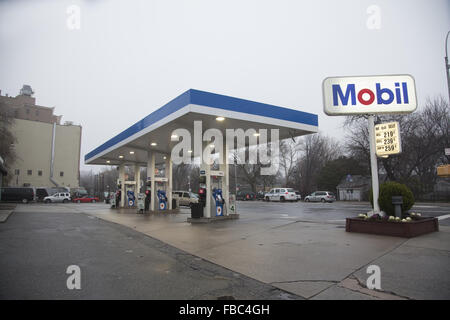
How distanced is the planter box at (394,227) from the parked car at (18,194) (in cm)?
4243

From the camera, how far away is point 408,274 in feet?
15.2

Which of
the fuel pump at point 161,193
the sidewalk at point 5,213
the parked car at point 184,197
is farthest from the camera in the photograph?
the parked car at point 184,197

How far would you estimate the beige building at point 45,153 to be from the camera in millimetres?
50406

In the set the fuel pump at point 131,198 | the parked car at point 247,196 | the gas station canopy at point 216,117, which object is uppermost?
the gas station canopy at point 216,117

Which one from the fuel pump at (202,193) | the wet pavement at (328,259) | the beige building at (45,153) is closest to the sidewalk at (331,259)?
the wet pavement at (328,259)

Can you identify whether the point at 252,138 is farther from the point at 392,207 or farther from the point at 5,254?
the point at 5,254

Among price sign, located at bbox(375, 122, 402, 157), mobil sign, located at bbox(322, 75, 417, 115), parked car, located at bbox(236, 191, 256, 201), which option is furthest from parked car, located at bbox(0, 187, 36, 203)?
price sign, located at bbox(375, 122, 402, 157)

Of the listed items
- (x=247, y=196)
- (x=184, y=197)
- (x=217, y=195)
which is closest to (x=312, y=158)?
(x=247, y=196)

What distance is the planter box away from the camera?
815cm

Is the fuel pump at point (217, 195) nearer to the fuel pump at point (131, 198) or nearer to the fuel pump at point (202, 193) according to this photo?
the fuel pump at point (202, 193)

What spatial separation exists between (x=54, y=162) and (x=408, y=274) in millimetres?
61549

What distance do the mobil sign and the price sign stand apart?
2.06ft

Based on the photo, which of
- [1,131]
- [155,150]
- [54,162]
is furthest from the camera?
[54,162]

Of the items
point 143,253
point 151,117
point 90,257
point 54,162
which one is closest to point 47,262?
point 90,257
